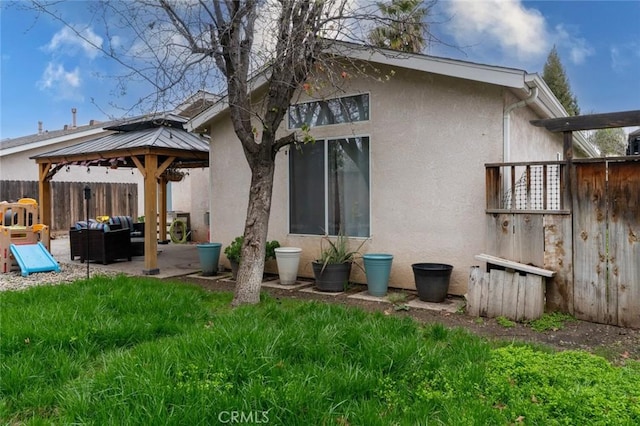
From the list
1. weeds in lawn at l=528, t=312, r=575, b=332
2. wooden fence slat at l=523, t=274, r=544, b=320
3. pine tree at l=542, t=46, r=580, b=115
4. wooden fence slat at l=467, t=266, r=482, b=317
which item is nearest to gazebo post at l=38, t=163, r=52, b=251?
wooden fence slat at l=467, t=266, r=482, b=317

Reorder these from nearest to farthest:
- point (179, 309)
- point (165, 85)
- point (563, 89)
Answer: point (179, 309) < point (165, 85) < point (563, 89)

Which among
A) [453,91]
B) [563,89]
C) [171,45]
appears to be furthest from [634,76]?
[171,45]

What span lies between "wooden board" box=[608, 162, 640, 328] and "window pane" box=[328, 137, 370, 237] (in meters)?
3.48

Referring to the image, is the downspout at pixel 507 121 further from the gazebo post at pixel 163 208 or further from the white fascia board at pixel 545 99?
the gazebo post at pixel 163 208

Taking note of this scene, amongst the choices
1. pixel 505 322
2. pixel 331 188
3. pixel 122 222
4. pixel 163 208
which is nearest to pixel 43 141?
pixel 163 208

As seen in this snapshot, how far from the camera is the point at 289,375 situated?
320 cm

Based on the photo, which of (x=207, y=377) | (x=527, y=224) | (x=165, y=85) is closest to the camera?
(x=207, y=377)

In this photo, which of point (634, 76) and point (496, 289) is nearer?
point (496, 289)

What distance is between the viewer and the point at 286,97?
5938mm

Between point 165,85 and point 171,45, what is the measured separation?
1.74ft

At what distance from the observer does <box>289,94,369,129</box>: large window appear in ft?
24.4

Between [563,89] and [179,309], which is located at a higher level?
[563,89]

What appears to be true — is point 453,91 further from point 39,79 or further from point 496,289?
point 39,79

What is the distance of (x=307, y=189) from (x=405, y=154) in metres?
1.97
